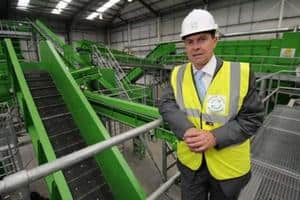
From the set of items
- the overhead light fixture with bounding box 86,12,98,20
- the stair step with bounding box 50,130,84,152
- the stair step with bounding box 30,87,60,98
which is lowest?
the stair step with bounding box 50,130,84,152

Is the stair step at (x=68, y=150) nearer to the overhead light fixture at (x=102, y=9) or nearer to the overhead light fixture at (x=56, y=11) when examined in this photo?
the overhead light fixture at (x=102, y=9)

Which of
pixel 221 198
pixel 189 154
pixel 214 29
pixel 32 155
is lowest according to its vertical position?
pixel 32 155

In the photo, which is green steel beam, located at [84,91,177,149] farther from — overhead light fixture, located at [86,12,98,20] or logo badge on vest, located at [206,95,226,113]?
overhead light fixture, located at [86,12,98,20]

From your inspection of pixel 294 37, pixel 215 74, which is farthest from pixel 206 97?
pixel 294 37

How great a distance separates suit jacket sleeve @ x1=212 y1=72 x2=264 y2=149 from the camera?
0.96m

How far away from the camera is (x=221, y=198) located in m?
1.18

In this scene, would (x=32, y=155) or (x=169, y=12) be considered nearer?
(x=32, y=155)

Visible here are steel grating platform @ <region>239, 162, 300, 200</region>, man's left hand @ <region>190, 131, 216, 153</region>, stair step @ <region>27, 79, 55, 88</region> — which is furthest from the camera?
stair step @ <region>27, 79, 55, 88</region>

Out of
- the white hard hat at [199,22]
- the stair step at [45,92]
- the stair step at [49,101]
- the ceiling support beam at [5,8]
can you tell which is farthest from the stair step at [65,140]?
the ceiling support beam at [5,8]

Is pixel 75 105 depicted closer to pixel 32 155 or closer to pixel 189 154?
pixel 189 154

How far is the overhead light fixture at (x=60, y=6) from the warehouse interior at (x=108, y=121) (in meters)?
7.41

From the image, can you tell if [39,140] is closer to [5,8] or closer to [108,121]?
[108,121]

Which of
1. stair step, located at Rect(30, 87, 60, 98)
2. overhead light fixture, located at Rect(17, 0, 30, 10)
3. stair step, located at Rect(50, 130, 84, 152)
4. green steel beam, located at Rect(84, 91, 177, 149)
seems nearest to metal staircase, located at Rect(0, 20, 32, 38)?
green steel beam, located at Rect(84, 91, 177, 149)

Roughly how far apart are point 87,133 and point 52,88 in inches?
61.2
